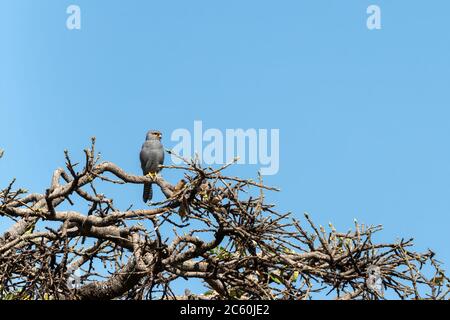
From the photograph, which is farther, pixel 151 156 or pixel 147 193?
pixel 151 156

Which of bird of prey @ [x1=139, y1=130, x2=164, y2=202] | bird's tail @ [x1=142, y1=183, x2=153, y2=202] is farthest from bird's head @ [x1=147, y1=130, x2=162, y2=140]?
bird's tail @ [x1=142, y1=183, x2=153, y2=202]

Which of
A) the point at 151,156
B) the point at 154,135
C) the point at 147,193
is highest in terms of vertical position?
the point at 154,135

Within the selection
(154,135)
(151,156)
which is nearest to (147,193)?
(151,156)

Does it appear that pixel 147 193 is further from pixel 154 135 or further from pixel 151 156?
pixel 154 135

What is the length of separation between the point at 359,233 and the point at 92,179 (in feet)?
10.5

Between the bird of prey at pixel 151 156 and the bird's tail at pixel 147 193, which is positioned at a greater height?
the bird of prey at pixel 151 156

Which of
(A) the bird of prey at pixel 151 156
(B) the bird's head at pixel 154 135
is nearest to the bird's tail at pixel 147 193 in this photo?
(A) the bird of prey at pixel 151 156

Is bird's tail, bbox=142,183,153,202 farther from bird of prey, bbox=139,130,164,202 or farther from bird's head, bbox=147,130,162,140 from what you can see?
bird's head, bbox=147,130,162,140

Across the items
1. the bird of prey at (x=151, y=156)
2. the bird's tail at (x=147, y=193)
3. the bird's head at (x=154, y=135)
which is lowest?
the bird's tail at (x=147, y=193)

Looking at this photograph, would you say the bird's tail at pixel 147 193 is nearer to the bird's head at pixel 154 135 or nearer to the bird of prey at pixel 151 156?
the bird of prey at pixel 151 156

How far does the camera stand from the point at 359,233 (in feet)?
28.2

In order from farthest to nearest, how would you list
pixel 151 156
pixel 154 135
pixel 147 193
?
pixel 154 135 < pixel 151 156 < pixel 147 193
